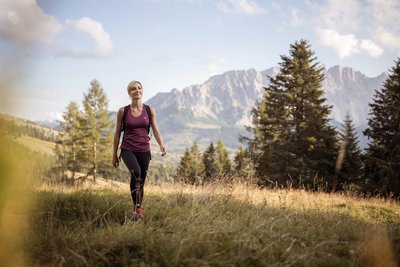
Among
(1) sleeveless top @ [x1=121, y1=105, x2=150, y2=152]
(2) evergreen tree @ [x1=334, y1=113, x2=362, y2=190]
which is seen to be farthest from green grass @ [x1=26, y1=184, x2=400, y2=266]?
(2) evergreen tree @ [x1=334, y1=113, x2=362, y2=190]

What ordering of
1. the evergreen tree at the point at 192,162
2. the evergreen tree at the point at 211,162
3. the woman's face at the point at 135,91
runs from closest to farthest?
the woman's face at the point at 135,91
the evergreen tree at the point at 211,162
the evergreen tree at the point at 192,162

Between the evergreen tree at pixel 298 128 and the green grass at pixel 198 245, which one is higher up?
the evergreen tree at pixel 298 128

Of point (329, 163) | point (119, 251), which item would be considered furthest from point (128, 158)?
point (329, 163)

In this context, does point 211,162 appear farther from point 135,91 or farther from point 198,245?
point 198,245

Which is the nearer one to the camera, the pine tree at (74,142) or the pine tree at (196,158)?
the pine tree at (74,142)

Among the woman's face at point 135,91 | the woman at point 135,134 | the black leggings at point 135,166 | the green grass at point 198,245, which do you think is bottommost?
the green grass at point 198,245

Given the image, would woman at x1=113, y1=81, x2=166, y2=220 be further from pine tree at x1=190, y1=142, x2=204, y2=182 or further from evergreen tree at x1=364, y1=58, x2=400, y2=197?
pine tree at x1=190, y1=142, x2=204, y2=182

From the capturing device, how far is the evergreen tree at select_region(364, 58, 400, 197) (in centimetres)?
2077

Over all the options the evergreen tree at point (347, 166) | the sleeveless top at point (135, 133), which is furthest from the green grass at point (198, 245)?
the evergreen tree at point (347, 166)

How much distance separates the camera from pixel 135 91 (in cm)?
609

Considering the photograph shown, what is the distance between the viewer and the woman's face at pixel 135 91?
609cm

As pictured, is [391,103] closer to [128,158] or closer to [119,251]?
[128,158]

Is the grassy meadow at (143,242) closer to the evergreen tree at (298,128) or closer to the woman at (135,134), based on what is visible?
the woman at (135,134)

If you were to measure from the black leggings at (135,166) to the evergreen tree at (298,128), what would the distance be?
1751 cm
